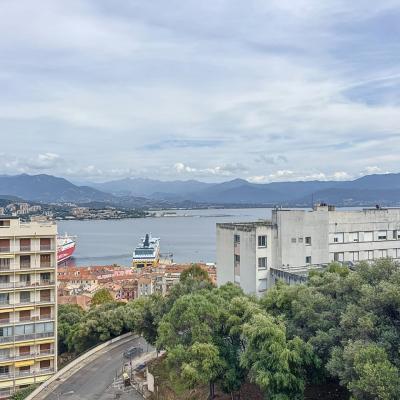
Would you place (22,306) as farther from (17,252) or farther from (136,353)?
(136,353)

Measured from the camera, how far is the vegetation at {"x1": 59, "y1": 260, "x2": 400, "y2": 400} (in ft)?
49.1

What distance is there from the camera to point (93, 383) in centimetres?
2788

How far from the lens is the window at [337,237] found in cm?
3712

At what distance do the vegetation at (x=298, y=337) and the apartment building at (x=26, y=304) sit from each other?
1289 cm

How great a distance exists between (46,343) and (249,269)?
14.6 meters

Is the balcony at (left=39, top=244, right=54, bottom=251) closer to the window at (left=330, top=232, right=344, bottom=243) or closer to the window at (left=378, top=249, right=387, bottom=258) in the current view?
the window at (left=330, top=232, right=344, bottom=243)

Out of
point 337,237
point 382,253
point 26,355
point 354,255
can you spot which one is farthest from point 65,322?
point 382,253

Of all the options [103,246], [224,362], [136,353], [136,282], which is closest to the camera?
[224,362]

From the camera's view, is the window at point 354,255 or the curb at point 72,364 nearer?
the curb at point 72,364

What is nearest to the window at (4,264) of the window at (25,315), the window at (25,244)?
the window at (25,244)

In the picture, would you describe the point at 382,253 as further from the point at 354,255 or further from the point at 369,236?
the point at 354,255

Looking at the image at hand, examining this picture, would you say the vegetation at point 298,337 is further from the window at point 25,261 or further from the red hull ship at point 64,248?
the red hull ship at point 64,248

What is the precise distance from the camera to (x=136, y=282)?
265ft

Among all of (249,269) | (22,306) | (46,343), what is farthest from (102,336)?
(249,269)
